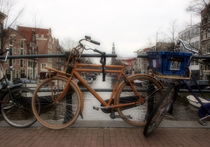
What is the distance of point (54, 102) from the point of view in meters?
4.08

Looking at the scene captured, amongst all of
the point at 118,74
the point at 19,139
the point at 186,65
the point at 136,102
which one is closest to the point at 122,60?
the point at 118,74

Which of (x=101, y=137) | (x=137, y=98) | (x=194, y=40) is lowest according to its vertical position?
(x=101, y=137)

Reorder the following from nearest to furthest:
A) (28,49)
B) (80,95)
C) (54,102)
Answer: (80,95) < (54,102) < (28,49)

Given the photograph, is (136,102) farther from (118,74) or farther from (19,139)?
(19,139)

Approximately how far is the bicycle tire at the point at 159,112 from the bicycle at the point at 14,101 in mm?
1809

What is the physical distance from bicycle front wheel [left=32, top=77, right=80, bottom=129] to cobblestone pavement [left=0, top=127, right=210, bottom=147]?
0.21 meters

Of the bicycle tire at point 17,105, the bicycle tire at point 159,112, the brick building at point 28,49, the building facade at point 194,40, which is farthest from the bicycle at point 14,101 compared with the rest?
the brick building at point 28,49

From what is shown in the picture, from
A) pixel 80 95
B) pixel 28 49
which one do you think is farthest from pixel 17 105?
pixel 28 49

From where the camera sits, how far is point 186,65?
3727mm

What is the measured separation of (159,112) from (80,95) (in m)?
1.16

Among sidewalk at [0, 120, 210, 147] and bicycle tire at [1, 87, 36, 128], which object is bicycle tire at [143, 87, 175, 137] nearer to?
sidewalk at [0, 120, 210, 147]

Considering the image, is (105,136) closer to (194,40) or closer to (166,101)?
(166,101)

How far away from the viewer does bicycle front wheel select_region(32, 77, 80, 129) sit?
4047mm

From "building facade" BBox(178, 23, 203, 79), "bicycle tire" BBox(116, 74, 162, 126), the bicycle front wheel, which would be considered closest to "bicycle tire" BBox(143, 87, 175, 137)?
"bicycle tire" BBox(116, 74, 162, 126)
